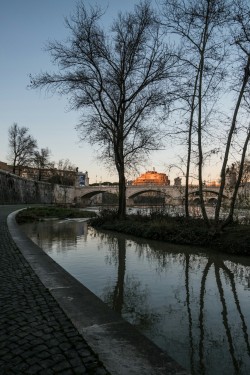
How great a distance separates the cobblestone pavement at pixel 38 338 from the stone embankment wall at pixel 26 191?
36.4 meters

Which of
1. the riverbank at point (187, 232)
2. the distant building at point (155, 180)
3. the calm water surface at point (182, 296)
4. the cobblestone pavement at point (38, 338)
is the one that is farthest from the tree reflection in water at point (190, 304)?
the distant building at point (155, 180)

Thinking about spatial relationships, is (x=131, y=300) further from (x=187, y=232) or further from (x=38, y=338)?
→ (x=187, y=232)

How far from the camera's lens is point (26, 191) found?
5247 centimetres

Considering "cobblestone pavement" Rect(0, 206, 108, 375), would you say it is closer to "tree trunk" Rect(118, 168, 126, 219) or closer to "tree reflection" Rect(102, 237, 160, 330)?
"tree reflection" Rect(102, 237, 160, 330)

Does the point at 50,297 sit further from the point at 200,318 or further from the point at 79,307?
the point at 200,318

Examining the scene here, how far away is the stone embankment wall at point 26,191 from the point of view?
40.9 meters

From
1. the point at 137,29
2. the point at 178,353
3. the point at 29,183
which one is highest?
the point at 137,29

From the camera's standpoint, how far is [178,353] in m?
3.39

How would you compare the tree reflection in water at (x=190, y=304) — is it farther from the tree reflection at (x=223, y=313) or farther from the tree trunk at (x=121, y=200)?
the tree trunk at (x=121, y=200)

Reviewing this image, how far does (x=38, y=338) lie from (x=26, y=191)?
5109 cm

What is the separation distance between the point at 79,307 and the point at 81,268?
336 centimetres

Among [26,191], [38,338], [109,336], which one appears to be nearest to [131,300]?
[109,336]

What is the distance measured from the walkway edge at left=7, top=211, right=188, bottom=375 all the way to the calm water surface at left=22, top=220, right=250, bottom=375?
40 centimetres

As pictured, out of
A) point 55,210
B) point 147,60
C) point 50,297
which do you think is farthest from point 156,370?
point 55,210
